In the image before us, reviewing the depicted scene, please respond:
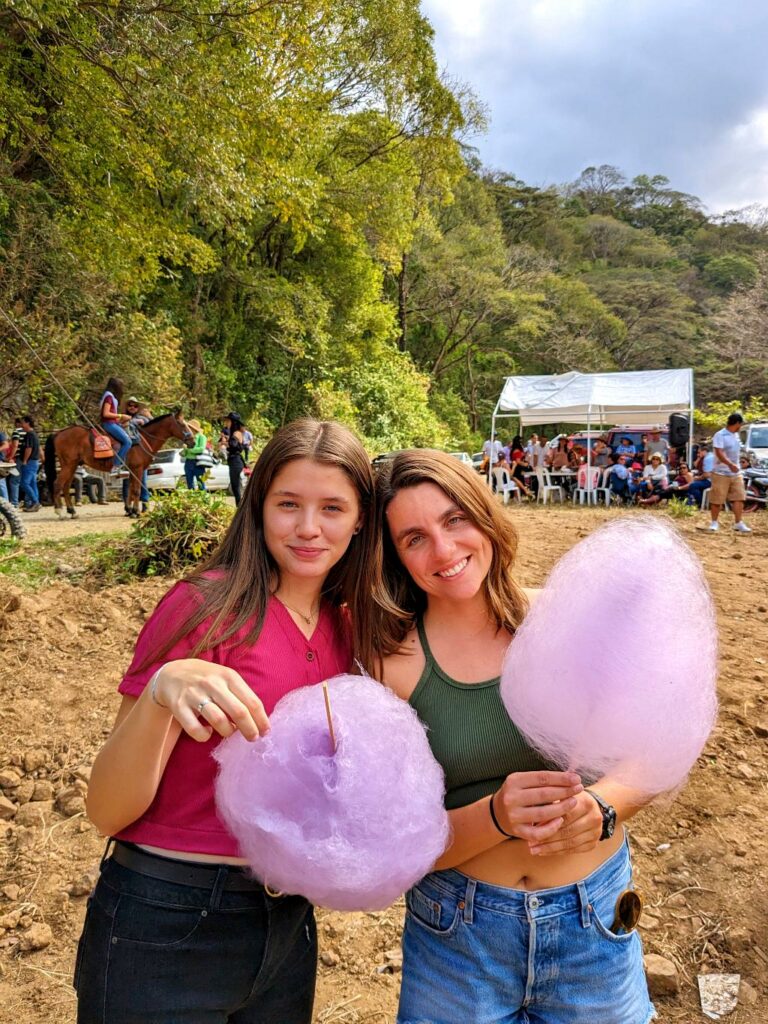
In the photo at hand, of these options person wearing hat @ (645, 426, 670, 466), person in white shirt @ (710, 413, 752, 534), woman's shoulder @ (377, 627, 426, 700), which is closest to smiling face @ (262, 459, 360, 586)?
woman's shoulder @ (377, 627, 426, 700)

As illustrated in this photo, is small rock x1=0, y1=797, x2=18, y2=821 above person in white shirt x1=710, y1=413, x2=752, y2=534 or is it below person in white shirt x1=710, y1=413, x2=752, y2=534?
below

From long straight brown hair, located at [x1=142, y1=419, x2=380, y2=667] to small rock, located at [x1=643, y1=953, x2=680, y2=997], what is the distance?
5.32 ft

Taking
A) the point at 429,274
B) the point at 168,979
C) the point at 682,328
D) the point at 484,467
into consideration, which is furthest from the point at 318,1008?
the point at 682,328

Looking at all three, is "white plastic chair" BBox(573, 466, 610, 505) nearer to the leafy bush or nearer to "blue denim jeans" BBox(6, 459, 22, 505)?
the leafy bush

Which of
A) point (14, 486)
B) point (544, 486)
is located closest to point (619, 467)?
point (544, 486)

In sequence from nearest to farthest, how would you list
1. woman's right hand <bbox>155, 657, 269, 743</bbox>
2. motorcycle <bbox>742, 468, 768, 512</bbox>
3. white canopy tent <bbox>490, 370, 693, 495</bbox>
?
1. woman's right hand <bbox>155, 657, 269, 743</bbox>
2. motorcycle <bbox>742, 468, 768, 512</bbox>
3. white canopy tent <bbox>490, 370, 693, 495</bbox>

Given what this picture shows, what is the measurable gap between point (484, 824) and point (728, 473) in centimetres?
1002

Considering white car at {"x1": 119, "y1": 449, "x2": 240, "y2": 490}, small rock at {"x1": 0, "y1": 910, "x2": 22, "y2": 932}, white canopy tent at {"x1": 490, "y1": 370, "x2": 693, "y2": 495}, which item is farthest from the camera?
white car at {"x1": 119, "y1": 449, "x2": 240, "y2": 490}

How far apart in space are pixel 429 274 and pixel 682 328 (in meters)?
14.7

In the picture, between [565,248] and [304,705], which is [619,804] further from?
[565,248]

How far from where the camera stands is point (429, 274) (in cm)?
3189

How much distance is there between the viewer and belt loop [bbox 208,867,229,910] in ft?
3.99

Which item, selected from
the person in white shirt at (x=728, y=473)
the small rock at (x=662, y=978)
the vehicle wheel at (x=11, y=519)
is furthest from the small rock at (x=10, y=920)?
the person in white shirt at (x=728, y=473)

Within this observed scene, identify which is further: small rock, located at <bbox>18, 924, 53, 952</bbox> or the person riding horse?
the person riding horse
